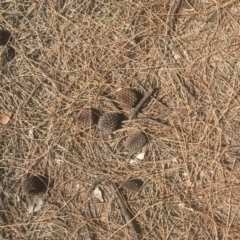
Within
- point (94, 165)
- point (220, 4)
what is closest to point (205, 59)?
point (220, 4)

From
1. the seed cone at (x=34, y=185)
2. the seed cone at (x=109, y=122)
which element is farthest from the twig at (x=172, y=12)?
the seed cone at (x=34, y=185)

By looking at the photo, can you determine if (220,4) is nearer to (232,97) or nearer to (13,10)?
(232,97)

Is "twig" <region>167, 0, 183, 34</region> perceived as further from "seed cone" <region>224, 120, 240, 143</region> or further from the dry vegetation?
"seed cone" <region>224, 120, 240, 143</region>

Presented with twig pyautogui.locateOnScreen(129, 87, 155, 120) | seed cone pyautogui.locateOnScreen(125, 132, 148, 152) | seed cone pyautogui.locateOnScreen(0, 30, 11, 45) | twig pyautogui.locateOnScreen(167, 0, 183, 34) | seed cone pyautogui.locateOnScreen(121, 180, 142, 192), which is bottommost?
seed cone pyautogui.locateOnScreen(121, 180, 142, 192)

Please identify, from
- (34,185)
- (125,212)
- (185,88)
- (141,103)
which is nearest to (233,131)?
(185,88)

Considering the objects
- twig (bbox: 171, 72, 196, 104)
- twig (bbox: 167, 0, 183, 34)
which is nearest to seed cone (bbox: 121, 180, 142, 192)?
twig (bbox: 171, 72, 196, 104)

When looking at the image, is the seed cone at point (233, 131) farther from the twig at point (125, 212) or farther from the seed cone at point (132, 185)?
the twig at point (125, 212)
